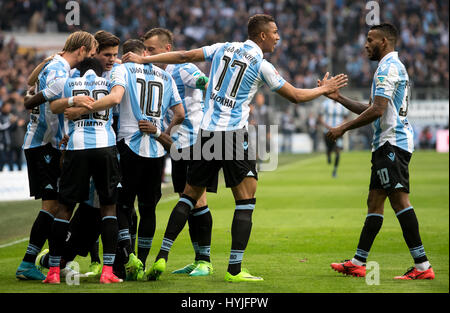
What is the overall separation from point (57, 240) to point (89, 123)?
1.04 metres

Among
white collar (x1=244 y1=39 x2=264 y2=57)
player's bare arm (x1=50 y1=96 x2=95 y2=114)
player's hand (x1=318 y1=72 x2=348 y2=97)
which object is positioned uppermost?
white collar (x1=244 y1=39 x2=264 y2=57)

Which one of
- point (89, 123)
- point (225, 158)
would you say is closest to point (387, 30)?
point (225, 158)

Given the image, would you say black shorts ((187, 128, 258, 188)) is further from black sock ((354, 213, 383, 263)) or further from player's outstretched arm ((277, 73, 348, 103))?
black sock ((354, 213, 383, 263))

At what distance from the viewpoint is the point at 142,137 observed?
263 inches

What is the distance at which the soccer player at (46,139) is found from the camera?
6.41 m

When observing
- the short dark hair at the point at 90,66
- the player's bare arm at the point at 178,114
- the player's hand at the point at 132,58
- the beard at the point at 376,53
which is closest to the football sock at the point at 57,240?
the short dark hair at the point at 90,66

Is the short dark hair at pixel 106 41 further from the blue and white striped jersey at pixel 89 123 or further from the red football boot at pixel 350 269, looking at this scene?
the red football boot at pixel 350 269

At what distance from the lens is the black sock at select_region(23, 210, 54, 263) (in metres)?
6.74

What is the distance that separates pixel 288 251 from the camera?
27.7 ft

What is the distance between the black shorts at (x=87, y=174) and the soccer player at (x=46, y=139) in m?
0.58

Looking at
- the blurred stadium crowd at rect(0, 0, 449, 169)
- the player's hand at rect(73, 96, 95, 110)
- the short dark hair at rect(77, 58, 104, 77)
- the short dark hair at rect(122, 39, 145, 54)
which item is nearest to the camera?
the player's hand at rect(73, 96, 95, 110)

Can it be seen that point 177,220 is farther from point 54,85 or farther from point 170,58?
point 54,85

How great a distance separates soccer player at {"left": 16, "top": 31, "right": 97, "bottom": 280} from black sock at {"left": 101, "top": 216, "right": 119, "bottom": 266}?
743 mm

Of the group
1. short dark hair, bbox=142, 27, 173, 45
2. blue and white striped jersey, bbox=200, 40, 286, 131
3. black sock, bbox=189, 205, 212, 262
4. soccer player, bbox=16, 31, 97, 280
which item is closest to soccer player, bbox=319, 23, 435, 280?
blue and white striped jersey, bbox=200, 40, 286, 131
